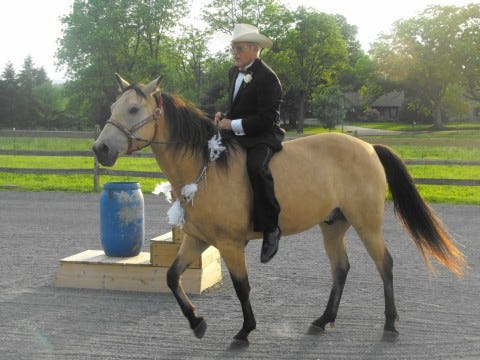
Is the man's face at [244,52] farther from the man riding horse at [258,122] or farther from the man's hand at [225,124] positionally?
the man's hand at [225,124]

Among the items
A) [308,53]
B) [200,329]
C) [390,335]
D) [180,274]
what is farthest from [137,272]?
[308,53]

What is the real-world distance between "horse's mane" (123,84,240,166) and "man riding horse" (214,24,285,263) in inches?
5.9

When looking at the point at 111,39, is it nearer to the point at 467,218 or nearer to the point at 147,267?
the point at 467,218

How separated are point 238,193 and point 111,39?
4499 centimetres

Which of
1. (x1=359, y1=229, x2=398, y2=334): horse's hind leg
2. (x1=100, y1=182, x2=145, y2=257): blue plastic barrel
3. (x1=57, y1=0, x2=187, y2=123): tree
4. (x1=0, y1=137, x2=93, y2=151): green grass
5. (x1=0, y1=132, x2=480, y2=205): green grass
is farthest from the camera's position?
(x1=57, y1=0, x2=187, y2=123): tree

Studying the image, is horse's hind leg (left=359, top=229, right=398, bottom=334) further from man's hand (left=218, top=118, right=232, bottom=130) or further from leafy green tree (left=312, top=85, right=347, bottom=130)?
leafy green tree (left=312, top=85, right=347, bottom=130)

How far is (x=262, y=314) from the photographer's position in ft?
19.5

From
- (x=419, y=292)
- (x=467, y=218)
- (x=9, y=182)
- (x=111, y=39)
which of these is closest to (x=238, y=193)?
(x=419, y=292)

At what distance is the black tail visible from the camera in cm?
581

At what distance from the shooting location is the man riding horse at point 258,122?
499 cm

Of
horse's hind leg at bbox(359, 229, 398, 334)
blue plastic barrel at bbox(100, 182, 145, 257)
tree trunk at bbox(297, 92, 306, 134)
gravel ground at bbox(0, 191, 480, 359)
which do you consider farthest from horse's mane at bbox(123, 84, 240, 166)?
tree trunk at bbox(297, 92, 306, 134)

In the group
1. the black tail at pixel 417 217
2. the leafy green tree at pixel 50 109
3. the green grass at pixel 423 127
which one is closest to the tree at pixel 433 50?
the green grass at pixel 423 127

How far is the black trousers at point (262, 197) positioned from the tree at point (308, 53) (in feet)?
159

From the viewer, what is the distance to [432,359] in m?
4.69
